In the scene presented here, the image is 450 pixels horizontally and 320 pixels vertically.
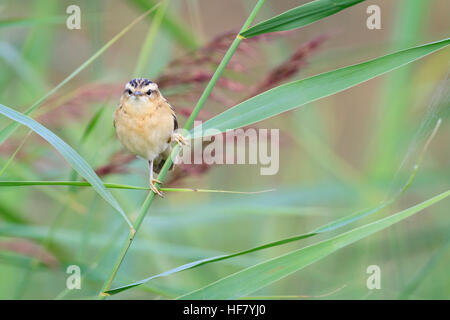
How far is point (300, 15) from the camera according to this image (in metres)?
1.37

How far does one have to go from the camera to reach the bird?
6.51 feet

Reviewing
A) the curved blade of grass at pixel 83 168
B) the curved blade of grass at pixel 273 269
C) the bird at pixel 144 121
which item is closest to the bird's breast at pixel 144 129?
the bird at pixel 144 121

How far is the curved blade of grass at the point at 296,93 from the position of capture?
4.56ft

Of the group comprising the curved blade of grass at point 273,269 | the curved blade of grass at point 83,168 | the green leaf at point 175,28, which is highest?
the green leaf at point 175,28

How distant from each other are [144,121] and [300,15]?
0.84 metres

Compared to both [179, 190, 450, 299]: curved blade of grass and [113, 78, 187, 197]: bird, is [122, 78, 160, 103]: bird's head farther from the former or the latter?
[179, 190, 450, 299]: curved blade of grass

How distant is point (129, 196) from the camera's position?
2785 mm

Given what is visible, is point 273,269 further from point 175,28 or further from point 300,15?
point 175,28

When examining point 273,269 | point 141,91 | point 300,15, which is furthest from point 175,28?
point 273,269

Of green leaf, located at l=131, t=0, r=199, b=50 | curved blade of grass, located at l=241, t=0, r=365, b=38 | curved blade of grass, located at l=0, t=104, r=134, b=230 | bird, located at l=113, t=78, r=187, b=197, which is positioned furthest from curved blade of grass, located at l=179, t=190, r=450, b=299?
green leaf, located at l=131, t=0, r=199, b=50

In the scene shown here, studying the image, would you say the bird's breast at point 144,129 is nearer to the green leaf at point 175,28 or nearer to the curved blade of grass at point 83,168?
the green leaf at point 175,28

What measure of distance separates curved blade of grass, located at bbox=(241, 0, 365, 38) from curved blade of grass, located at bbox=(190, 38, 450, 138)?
0.46ft
